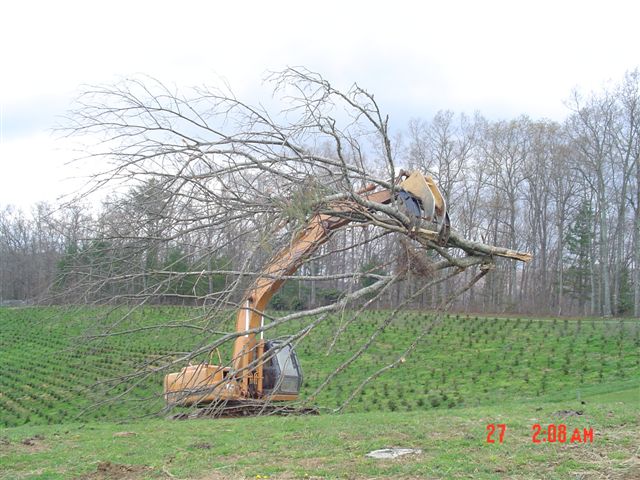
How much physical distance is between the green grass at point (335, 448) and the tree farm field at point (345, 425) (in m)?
0.02

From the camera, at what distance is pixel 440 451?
6508 millimetres

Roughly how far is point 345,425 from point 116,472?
341 centimetres

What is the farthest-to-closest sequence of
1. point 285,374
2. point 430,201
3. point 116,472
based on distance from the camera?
point 285,374, point 116,472, point 430,201

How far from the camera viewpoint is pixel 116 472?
6422 mm

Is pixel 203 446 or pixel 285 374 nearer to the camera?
pixel 203 446

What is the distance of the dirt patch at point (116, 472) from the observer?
6.26m

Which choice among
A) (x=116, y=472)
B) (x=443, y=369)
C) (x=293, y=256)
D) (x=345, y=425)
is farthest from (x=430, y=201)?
(x=443, y=369)

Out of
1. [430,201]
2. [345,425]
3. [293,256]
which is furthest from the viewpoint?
[345,425]

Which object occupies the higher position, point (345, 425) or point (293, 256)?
point (293, 256)
